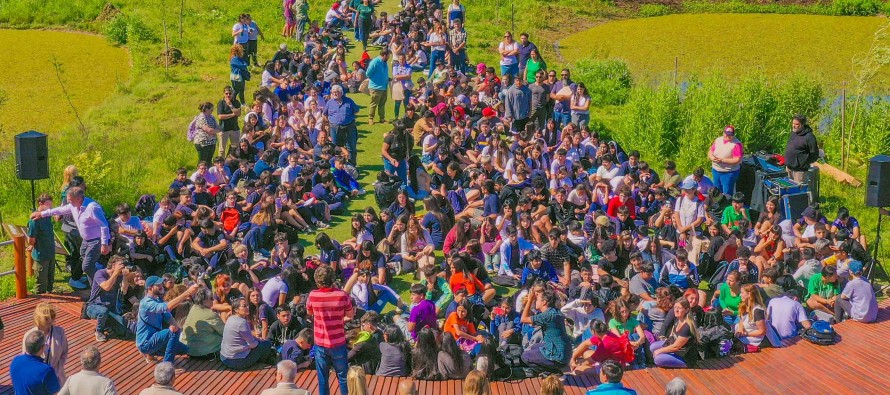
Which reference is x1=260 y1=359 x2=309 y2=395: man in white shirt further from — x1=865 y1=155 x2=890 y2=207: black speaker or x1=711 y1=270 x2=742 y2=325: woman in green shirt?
x1=865 y1=155 x2=890 y2=207: black speaker

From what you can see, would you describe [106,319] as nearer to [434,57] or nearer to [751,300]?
[751,300]

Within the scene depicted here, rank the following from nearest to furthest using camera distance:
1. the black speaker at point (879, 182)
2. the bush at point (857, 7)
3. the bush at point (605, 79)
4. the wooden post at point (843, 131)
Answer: the black speaker at point (879, 182) < the wooden post at point (843, 131) < the bush at point (605, 79) < the bush at point (857, 7)

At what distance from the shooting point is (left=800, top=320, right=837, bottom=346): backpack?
486 inches

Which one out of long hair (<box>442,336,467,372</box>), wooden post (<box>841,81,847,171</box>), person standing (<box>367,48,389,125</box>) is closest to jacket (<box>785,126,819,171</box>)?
wooden post (<box>841,81,847,171</box>)

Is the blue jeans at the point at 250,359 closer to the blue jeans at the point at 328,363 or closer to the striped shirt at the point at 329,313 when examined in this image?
the blue jeans at the point at 328,363

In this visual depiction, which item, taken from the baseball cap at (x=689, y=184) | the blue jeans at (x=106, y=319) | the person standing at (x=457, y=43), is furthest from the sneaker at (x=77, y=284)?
the person standing at (x=457, y=43)

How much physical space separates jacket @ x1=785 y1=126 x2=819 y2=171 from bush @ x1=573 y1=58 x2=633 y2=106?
366 inches

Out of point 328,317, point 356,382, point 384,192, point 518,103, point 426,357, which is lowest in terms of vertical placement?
point 426,357

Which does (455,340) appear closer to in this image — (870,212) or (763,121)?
(870,212)

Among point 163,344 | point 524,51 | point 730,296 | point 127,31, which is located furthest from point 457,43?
point 163,344

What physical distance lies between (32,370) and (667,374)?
6185 millimetres

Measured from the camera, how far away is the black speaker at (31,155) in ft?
47.2

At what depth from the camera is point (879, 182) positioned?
14.7m

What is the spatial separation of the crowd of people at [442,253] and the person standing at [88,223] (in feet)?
0.09
